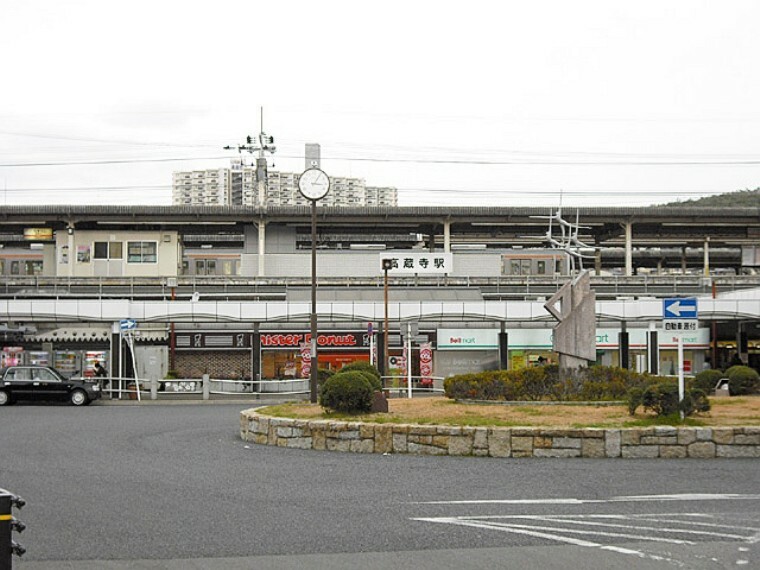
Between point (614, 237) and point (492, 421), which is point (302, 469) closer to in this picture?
point (492, 421)

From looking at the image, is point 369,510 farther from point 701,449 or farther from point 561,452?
point 701,449

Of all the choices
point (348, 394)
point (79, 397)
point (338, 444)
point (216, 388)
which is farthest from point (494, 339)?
point (338, 444)

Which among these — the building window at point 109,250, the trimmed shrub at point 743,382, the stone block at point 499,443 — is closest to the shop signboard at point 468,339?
the trimmed shrub at point 743,382

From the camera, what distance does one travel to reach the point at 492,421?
16109 mm

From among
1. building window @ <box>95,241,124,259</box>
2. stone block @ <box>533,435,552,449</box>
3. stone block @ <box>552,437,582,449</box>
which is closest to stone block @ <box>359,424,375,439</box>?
stone block @ <box>533,435,552,449</box>

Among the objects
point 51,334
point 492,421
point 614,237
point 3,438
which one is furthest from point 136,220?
point 492,421

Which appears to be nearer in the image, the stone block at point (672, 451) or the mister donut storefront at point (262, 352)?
A: the stone block at point (672, 451)

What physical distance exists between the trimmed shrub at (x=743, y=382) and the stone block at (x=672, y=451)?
10.8 m

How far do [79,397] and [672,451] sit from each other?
2196 centimetres

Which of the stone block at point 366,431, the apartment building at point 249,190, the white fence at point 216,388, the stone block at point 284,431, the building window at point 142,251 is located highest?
the apartment building at point 249,190

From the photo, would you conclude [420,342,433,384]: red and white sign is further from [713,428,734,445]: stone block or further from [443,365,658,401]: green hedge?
[713,428,734,445]: stone block

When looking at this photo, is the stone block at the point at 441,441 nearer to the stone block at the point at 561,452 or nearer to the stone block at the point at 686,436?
the stone block at the point at 561,452

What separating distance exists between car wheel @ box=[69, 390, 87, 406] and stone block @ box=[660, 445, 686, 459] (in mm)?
21665

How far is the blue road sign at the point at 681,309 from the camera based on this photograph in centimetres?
1614
